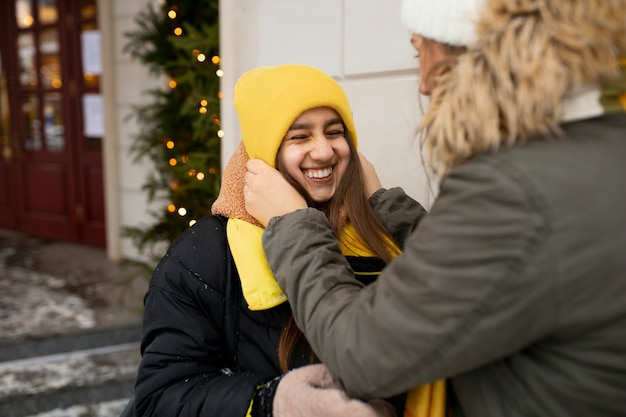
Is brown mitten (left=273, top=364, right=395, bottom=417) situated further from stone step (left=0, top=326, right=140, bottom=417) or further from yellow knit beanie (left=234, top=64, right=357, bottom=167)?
stone step (left=0, top=326, right=140, bottom=417)

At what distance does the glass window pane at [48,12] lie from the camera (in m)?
6.63

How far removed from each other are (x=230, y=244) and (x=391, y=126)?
1.35 m

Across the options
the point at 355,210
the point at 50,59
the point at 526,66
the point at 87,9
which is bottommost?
the point at 355,210

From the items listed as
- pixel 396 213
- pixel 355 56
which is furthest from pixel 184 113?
pixel 396 213

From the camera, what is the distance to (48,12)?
6.72 m

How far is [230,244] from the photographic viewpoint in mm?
1526

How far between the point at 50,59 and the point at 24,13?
0.77m

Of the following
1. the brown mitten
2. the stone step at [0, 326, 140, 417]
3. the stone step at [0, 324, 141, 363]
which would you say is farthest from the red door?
the brown mitten

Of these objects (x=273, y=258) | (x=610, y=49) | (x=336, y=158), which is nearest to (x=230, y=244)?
(x=273, y=258)

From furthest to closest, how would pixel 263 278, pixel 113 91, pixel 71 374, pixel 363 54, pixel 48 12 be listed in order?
pixel 48 12
pixel 113 91
pixel 71 374
pixel 363 54
pixel 263 278

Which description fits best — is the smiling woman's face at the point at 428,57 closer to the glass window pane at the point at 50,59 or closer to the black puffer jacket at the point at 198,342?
the black puffer jacket at the point at 198,342

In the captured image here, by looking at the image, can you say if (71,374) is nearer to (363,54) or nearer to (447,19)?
(363,54)

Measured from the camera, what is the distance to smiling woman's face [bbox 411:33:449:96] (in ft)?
3.67

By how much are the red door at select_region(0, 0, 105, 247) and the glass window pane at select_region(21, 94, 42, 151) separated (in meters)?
0.01
